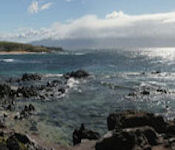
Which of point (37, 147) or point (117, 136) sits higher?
point (117, 136)

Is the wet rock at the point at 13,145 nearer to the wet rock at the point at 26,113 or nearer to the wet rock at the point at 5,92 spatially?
the wet rock at the point at 26,113

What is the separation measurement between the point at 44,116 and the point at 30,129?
19.2 feet

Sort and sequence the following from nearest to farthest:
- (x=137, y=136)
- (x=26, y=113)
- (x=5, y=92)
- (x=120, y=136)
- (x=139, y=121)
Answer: (x=120, y=136) < (x=137, y=136) < (x=139, y=121) < (x=26, y=113) < (x=5, y=92)

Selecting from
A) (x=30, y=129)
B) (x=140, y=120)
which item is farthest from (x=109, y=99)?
(x=140, y=120)

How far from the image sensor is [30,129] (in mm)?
31031

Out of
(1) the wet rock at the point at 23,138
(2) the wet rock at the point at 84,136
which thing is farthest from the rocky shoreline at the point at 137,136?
(1) the wet rock at the point at 23,138

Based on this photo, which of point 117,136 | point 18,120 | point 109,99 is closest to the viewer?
point 117,136

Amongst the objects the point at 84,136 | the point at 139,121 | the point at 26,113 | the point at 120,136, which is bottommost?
the point at 26,113

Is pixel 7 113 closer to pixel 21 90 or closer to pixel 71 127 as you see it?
pixel 71 127

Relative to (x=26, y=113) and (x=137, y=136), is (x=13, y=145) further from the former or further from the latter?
(x=26, y=113)

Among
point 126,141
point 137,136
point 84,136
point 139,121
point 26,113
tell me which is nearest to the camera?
point 126,141

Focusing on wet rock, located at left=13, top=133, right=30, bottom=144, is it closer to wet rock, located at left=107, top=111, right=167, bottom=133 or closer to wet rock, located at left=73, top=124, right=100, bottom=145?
wet rock, located at left=73, top=124, right=100, bottom=145

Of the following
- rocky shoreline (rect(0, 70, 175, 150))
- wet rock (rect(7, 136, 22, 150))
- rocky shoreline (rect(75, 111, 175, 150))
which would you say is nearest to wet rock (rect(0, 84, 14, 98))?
rocky shoreline (rect(0, 70, 175, 150))

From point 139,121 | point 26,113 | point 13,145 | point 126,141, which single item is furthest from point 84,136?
point 26,113
